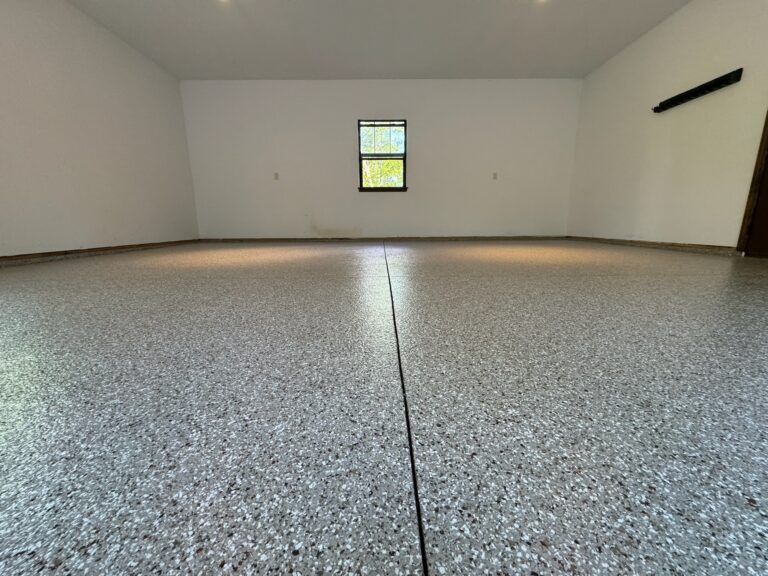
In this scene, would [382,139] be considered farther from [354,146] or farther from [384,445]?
[384,445]

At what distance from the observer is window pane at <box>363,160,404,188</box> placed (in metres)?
5.95

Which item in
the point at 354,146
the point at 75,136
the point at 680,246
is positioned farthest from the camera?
the point at 354,146

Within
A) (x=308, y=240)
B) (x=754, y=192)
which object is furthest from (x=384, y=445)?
(x=308, y=240)

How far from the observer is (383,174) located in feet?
19.7

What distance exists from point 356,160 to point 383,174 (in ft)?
1.83

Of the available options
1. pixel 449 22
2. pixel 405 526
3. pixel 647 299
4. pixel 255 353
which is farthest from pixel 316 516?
pixel 449 22

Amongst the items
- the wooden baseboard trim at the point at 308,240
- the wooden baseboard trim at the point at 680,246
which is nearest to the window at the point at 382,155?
the wooden baseboard trim at the point at 308,240

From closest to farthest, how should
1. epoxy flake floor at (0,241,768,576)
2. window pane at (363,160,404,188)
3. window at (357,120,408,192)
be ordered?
epoxy flake floor at (0,241,768,576) → window at (357,120,408,192) → window pane at (363,160,404,188)

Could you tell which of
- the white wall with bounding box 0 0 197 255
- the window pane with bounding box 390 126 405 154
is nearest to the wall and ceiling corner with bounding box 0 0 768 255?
the white wall with bounding box 0 0 197 255

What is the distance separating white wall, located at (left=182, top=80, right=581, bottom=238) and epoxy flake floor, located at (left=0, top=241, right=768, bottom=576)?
515 cm

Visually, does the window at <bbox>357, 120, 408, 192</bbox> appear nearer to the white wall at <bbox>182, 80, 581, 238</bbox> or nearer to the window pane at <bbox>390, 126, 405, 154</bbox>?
the window pane at <bbox>390, 126, 405, 154</bbox>

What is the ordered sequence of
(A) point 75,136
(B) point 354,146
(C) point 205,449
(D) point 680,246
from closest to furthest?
1. (C) point 205,449
2. (A) point 75,136
3. (D) point 680,246
4. (B) point 354,146

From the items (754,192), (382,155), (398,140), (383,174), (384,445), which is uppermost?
(398,140)

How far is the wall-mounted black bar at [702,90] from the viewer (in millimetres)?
3166
